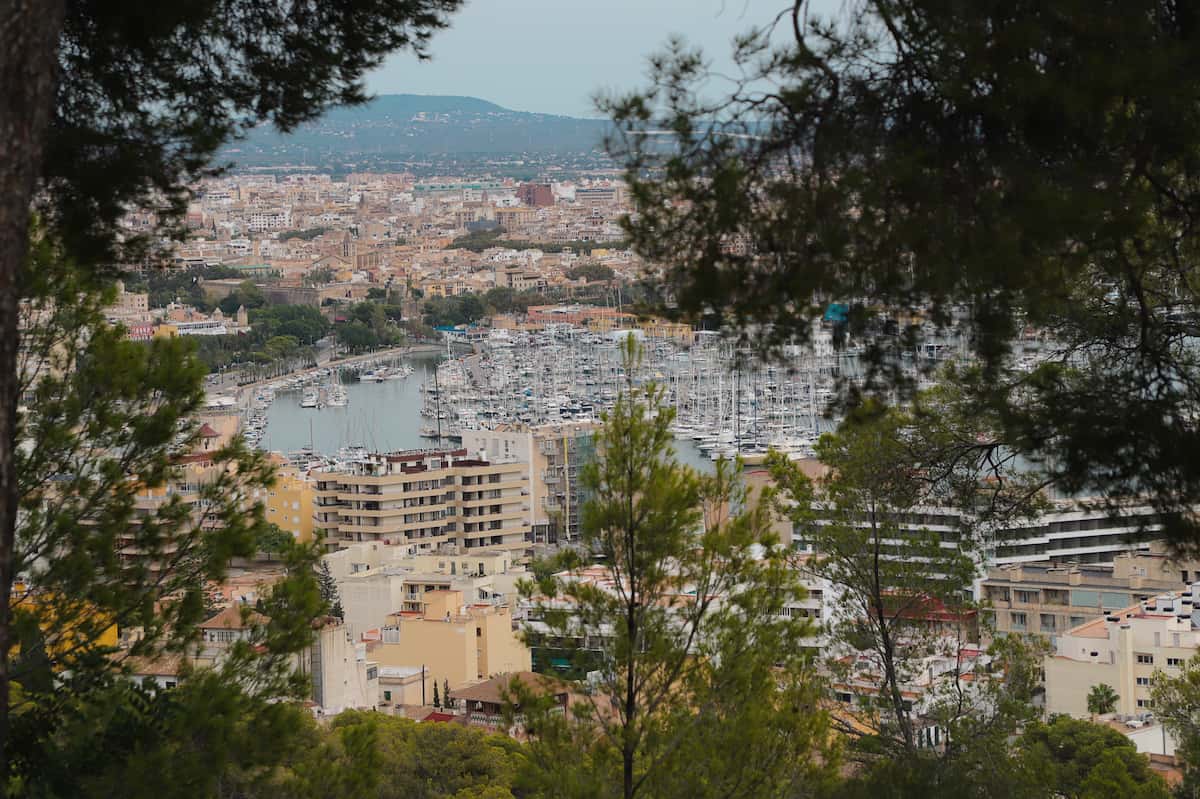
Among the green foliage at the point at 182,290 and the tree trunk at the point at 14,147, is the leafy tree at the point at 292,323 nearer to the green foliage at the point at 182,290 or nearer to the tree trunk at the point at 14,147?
the green foliage at the point at 182,290

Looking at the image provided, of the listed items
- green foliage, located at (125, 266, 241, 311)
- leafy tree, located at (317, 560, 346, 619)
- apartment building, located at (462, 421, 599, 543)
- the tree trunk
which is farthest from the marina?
the tree trunk

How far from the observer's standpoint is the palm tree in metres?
13.0

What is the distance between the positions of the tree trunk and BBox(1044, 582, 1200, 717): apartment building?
40.8 ft

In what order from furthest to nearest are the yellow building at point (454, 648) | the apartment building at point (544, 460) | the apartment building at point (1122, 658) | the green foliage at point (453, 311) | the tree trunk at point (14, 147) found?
the green foliage at point (453, 311)
the apartment building at point (544, 460)
the yellow building at point (454, 648)
the apartment building at point (1122, 658)
the tree trunk at point (14, 147)

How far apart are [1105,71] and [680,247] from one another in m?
0.59

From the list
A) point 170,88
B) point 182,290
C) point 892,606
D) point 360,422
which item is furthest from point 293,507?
point 182,290

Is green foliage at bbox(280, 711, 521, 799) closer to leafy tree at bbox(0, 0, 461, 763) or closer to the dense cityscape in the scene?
the dense cityscape

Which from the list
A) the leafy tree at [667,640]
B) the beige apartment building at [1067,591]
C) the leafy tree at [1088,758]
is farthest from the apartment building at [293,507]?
the leafy tree at [667,640]

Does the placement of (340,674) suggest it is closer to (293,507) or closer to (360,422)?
(293,507)

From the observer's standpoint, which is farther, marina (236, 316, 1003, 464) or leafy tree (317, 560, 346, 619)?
marina (236, 316, 1003, 464)

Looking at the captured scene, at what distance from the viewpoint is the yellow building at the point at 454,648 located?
1498 cm

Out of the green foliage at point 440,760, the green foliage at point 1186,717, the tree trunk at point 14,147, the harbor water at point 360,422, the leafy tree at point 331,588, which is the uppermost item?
the tree trunk at point 14,147

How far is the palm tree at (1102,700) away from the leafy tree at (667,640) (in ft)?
31.7

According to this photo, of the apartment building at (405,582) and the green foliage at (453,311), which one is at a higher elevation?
the green foliage at (453,311)
